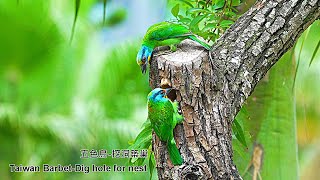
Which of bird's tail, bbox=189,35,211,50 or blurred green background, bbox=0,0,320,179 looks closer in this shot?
bird's tail, bbox=189,35,211,50

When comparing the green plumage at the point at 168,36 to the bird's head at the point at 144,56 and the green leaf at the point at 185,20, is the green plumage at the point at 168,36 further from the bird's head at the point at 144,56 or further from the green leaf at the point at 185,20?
the green leaf at the point at 185,20

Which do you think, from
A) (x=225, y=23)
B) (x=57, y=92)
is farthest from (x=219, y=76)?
(x=57, y=92)

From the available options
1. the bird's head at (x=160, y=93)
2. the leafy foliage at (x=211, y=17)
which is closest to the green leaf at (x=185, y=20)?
the leafy foliage at (x=211, y=17)

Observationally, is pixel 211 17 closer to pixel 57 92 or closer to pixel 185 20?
pixel 185 20

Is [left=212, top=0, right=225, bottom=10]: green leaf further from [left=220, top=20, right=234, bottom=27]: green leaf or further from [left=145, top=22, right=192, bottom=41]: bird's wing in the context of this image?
[left=145, top=22, right=192, bottom=41]: bird's wing

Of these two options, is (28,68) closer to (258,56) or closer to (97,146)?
(97,146)

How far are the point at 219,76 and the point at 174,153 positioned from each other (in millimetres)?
145

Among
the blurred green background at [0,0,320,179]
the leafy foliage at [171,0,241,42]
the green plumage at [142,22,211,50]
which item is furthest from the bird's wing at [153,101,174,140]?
the blurred green background at [0,0,320,179]

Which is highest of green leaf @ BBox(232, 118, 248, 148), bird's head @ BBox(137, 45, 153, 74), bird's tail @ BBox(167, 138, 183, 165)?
bird's head @ BBox(137, 45, 153, 74)

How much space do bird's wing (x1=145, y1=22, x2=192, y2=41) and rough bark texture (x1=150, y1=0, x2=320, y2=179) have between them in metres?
0.02

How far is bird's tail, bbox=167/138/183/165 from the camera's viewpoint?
82 centimetres

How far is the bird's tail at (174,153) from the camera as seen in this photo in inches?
32.4

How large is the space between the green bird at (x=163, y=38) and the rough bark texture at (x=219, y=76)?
1cm

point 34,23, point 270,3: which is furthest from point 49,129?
point 270,3
